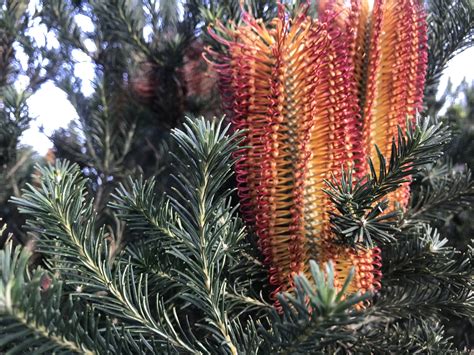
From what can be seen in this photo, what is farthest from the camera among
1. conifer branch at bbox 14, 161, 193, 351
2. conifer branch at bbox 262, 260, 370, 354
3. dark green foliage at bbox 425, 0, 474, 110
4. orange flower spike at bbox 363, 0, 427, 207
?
dark green foliage at bbox 425, 0, 474, 110

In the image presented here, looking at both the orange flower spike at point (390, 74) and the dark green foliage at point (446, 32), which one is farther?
the dark green foliage at point (446, 32)

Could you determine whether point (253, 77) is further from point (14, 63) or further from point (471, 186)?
point (14, 63)

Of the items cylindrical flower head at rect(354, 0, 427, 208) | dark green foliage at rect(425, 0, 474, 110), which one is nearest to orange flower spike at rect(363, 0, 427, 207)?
cylindrical flower head at rect(354, 0, 427, 208)

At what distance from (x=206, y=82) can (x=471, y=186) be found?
18.9 inches

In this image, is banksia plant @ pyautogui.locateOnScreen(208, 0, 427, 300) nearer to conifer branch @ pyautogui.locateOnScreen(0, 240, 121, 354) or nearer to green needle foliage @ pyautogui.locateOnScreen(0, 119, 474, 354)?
green needle foliage @ pyautogui.locateOnScreen(0, 119, 474, 354)

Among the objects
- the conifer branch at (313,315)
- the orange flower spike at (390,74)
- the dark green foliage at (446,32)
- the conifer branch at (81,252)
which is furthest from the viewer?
the dark green foliage at (446,32)

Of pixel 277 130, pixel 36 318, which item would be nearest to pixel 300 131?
pixel 277 130

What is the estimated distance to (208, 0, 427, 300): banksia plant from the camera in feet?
Answer: 1.61

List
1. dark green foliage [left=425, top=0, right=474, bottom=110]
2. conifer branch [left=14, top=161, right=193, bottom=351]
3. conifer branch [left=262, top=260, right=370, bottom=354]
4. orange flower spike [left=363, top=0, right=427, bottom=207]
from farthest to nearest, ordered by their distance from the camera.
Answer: dark green foliage [left=425, top=0, right=474, bottom=110] < orange flower spike [left=363, top=0, right=427, bottom=207] < conifer branch [left=14, top=161, right=193, bottom=351] < conifer branch [left=262, top=260, right=370, bottom=354]

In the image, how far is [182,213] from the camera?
44cm

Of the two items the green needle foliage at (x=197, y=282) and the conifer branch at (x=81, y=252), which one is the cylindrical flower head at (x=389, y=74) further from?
the conifer branch at (x=81, y=252)

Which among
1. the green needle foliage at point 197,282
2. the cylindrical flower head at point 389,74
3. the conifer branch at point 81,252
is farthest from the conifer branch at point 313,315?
the cylindrical flower head at point 389,74

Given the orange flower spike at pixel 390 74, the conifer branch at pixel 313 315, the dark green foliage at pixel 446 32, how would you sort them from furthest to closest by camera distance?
1. the dark green foliage at pixel 446 32
2. the orange flower spike at pixel 390 74
3. the conifer branch at pixel 313 315

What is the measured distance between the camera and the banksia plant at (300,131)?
49 centimetres
